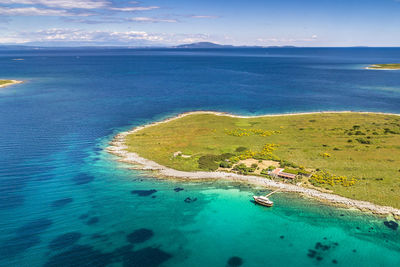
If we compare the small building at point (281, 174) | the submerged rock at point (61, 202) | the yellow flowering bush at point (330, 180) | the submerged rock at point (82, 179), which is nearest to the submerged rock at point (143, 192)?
the submerged rock at point (82, 179)

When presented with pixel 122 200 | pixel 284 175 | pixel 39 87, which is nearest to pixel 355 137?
pixel 284 175

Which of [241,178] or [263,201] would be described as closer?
[263,201]

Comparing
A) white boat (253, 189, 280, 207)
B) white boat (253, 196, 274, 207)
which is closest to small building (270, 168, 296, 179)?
white boat (253, 189, 280, 207)

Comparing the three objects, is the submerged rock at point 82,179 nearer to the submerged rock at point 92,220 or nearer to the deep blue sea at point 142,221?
the deep blue sea at point 142,221

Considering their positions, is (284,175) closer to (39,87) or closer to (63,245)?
(63,245)

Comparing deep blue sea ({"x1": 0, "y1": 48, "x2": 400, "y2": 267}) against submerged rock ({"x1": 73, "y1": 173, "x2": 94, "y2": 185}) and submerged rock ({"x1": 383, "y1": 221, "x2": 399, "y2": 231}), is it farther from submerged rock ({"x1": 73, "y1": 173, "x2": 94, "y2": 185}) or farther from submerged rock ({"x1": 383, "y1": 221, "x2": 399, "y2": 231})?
submerged rock ({"x1": 383, "y1": 221, "x2": 399, "y2": 231})

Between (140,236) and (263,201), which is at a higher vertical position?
(263,201)

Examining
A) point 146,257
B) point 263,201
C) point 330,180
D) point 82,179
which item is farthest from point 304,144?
point 82,179

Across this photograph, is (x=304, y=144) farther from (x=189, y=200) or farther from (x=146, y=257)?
(x=146, y=257)

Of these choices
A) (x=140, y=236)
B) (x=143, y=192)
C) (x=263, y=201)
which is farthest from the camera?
(x=143, y=192)
